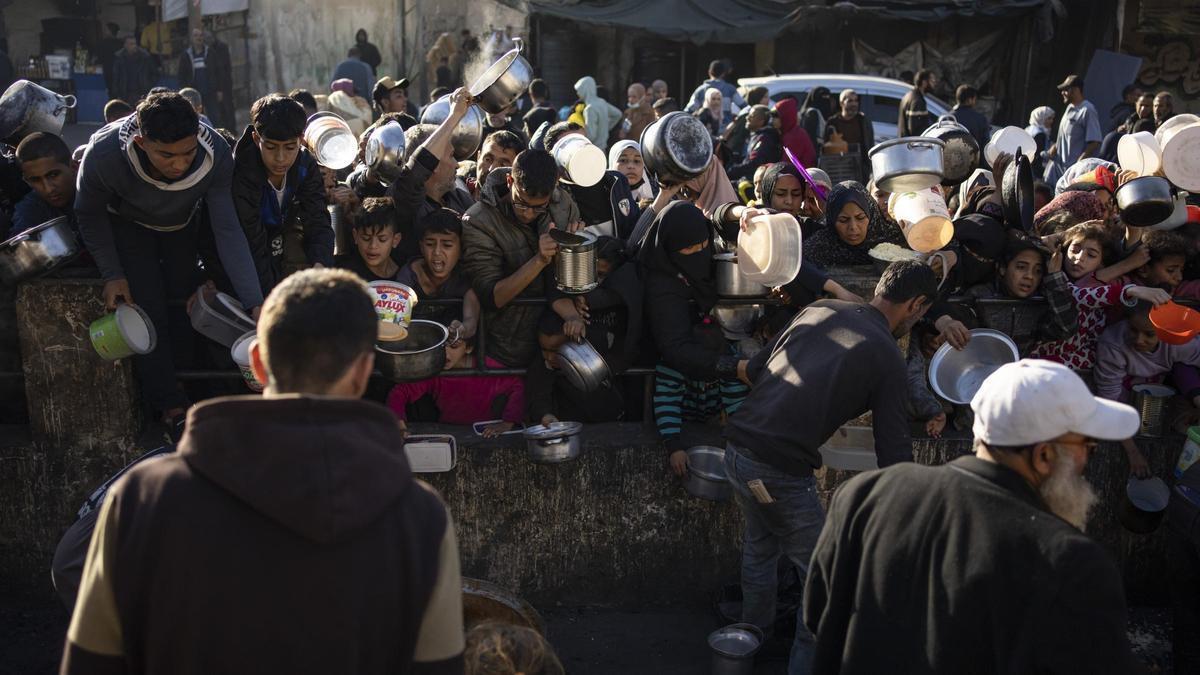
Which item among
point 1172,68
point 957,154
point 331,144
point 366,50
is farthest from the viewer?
point 366,50

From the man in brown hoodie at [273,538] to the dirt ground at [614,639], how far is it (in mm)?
2621

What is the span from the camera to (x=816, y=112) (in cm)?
1196

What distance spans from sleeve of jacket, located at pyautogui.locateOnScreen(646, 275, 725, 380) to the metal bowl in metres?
1.09

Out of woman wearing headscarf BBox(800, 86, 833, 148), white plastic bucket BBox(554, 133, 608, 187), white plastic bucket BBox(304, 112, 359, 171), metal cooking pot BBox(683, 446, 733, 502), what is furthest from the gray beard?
woman wearing headscarf BBox(800, 86, 833, 148)

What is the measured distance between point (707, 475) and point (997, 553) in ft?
7.35

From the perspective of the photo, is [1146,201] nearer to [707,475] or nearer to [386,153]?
[707,475]

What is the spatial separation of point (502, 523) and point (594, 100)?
29.5 ft

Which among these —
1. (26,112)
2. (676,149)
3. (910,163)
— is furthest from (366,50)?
(910,163)

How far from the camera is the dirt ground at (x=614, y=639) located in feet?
14.6

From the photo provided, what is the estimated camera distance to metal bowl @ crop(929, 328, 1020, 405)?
4867mm

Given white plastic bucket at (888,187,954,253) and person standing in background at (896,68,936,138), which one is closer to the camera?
white plastic bucket at (888,187,954,253)

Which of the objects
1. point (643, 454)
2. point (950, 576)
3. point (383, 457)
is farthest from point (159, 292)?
point (950, 576)

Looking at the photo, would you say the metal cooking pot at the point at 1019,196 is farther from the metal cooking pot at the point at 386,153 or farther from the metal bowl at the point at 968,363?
the metal cooking pot at the point at 386,153

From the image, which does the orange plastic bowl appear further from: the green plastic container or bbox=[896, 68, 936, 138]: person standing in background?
bbox=[896, 68, 936, 138]: person standing in background
